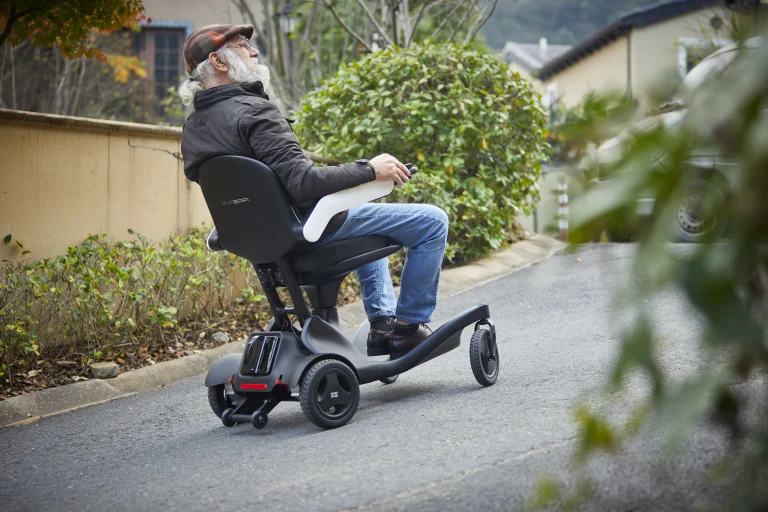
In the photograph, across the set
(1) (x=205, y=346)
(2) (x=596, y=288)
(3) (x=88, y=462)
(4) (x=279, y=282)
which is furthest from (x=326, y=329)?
(2) (x=596, y=288)

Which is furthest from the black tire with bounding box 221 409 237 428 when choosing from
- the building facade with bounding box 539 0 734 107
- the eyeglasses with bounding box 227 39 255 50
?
the building facade with bounding box 539 0 734 107

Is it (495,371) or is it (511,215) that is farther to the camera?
(511,215)

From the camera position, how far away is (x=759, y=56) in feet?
3.77

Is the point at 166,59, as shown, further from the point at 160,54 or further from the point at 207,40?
the point at 207,40

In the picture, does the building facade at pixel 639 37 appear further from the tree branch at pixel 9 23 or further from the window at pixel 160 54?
the tree branch at pixel 9 23

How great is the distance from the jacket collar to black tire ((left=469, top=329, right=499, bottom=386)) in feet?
4.89

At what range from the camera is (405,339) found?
406 centimetres

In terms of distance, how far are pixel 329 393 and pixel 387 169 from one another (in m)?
0.98

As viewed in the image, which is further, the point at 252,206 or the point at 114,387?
the point at 114,387

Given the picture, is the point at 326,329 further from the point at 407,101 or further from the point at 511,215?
the point at 511,215

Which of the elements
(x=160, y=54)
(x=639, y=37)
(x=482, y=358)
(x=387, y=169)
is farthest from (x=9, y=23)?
(x=639, y=37)

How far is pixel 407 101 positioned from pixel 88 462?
5.59m

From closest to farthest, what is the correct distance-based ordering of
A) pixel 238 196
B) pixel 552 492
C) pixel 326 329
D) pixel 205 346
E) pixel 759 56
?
pixel 759 56, pixel 552 492, pixel 238 196, pixel 326 329, pixel 205 346

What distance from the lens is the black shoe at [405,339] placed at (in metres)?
4.05
